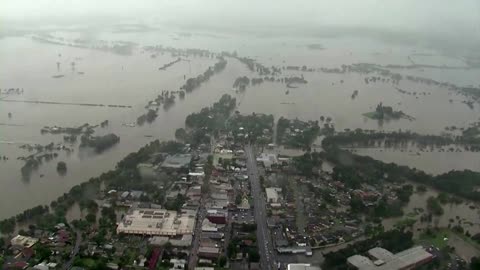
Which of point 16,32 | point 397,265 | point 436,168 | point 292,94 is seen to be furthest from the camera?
point 16,32

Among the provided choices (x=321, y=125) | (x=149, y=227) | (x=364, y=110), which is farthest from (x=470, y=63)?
(x=149, y=227)

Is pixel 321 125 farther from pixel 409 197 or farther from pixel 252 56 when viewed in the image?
pixel 252 56

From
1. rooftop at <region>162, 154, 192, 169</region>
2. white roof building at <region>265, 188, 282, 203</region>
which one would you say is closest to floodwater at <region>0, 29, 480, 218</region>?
rooftop at <region>162, 154, 192, 169</region>

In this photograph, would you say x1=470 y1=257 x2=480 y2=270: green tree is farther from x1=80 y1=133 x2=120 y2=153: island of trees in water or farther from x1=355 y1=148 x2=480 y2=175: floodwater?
x1=80 y1=133 x2=120 y2=153: island of trees in water

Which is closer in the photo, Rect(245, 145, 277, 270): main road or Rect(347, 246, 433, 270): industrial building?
Rect(347, 246, 433, 270): industrial building

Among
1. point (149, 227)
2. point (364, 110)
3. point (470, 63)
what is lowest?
point (149, 227)

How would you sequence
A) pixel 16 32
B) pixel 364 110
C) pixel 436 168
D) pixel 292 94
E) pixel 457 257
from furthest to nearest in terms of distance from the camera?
pixel 16 32 < pixel 292 94 < pixel 364 110 < pixel 436 168 < pixel 457 257
